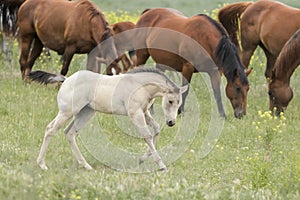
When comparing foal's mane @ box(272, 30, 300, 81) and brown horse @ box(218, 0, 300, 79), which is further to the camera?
brown horse @ box(218, 0, 300, 79)

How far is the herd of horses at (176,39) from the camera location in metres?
12.6

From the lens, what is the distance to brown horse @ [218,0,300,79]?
1471 centimetres

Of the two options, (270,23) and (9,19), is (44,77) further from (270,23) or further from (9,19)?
(9,19)

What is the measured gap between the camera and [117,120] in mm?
10734

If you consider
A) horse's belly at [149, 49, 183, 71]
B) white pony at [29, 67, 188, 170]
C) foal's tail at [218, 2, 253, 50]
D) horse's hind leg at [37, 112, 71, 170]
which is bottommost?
foal's tail at [218, 2, 253, 50]

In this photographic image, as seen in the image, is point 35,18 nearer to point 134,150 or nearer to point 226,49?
point 226,49

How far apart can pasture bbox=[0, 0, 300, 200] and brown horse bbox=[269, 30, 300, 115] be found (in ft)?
1.14

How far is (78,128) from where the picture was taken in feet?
28.1

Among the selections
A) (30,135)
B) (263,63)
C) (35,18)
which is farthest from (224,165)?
(263,63)

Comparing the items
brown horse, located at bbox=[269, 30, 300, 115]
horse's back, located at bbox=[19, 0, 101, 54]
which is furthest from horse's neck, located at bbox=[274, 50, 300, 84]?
horse's back, located at bbox=[19, 0, 101, 54]

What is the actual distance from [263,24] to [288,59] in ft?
7.86

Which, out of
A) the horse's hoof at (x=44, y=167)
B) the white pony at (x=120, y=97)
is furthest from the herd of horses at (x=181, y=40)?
the horse's hoof at (x=44, y=167)

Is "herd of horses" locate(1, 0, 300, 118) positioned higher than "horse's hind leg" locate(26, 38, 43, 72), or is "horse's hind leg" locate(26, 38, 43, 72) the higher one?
"herd of horses" locate(1, 0, 300, 118)

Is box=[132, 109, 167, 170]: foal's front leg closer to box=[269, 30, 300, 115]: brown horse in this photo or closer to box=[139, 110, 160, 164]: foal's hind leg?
box=[139, 110, 160, 164]: foal's hind leg
